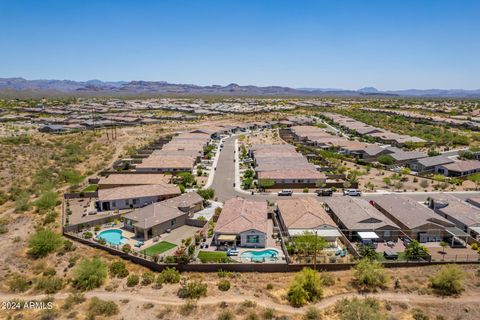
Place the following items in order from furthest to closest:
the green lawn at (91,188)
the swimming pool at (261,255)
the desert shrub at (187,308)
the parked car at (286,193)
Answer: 1. the green lawn at (91,188)
2. the parked car at (286,193)
3. the swimming pool at (261,255)
4. the desert shrub at (187,308)

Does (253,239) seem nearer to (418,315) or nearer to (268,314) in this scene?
(268,314)

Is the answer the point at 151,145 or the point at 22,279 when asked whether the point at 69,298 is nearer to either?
the point at 22,279

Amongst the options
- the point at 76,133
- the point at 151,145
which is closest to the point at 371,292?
the point at 151,145

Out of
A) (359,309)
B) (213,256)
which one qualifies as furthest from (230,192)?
(359,309)

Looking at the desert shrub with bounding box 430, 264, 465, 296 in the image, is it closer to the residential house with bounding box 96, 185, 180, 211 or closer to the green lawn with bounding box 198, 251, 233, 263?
the green lawn with bounding box 198, 251, 233, 263

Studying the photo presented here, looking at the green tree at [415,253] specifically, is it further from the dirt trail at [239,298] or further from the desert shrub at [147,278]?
the desert shrub at [147,278]

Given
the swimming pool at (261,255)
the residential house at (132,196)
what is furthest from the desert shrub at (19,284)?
the swimming pool at (261,255)

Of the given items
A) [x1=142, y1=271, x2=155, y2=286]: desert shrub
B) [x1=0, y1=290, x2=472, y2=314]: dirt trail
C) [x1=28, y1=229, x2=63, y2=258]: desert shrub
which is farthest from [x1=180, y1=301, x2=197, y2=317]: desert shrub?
[x1=28, y1=229, x2=63, y2=258]: desert shrub
